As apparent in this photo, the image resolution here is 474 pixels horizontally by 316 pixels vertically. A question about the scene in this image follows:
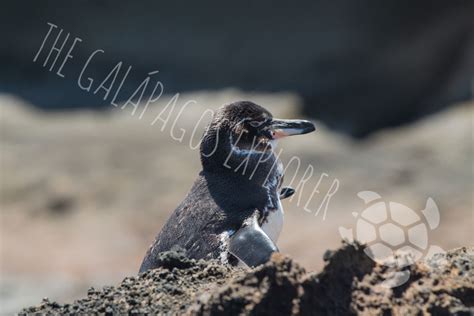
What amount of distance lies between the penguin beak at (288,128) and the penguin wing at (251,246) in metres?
1.25

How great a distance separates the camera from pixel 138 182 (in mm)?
19141

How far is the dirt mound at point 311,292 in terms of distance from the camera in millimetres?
4230

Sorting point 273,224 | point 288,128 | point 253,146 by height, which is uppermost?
point 288,128

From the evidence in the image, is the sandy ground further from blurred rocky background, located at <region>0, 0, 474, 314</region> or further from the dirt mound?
the dirt mound

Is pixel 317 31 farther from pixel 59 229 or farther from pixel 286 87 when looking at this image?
pixel 59 229

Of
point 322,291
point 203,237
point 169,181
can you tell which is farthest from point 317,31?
point 322,291

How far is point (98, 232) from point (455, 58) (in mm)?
9177

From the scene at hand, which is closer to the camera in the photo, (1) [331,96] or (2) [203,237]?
(2) [203,237]

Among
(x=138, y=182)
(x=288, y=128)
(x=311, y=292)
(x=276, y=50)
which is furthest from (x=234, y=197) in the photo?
(x=276, y=50)

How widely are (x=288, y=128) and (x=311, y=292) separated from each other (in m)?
3.19

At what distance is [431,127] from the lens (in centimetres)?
1984

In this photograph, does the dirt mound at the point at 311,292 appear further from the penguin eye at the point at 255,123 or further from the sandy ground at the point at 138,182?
the sandy ground at the point at 138,182

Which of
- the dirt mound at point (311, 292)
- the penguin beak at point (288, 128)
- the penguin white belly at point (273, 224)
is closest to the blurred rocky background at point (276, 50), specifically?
the penguin beak at point (288, 128)

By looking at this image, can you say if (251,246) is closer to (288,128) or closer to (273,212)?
(273,212)
